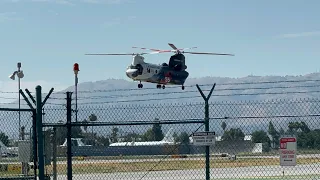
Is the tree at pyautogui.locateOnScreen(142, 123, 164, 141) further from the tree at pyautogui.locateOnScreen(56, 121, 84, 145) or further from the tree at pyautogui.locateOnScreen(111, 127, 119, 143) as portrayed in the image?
the tree at pyautogui.locateOnScreen(56, 121, 84, 145)

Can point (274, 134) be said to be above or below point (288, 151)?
above

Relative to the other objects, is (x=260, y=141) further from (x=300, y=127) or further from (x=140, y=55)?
(x=140, y=55)

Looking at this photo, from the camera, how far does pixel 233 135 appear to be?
21.4m

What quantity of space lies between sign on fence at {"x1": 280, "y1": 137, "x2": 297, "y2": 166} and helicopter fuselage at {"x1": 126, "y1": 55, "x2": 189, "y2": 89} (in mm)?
42616

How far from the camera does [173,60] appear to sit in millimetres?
62062

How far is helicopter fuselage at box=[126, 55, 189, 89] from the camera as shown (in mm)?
57344

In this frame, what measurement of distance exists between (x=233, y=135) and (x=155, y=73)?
3732 cm

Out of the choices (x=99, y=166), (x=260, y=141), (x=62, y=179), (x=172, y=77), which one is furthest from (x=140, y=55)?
(x=260, y=141)

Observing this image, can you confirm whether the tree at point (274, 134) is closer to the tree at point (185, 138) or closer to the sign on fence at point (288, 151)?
the tree at point (185, 138)

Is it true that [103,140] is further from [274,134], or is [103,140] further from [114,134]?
[274,134]

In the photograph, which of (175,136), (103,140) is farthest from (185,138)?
(103,140)

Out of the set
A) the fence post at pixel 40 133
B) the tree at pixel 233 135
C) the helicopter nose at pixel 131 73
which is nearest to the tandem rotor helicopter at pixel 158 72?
the helicopter nose at pixel 131 73

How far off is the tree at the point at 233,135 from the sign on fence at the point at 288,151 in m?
4.82

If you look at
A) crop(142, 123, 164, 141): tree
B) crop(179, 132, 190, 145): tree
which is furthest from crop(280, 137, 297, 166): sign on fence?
crop(142, 123, 164, 141): tree
